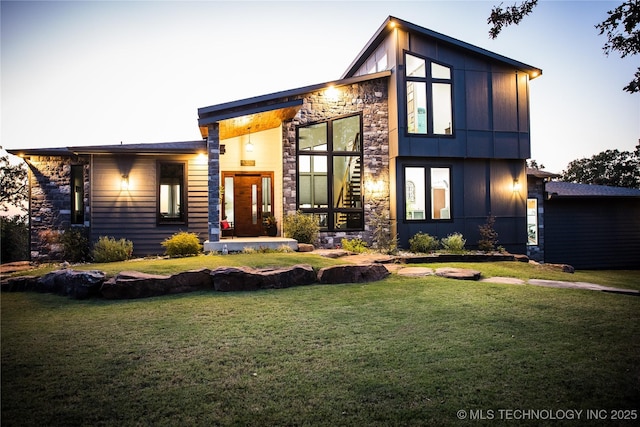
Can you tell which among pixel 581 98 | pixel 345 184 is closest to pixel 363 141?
pixel 345 184

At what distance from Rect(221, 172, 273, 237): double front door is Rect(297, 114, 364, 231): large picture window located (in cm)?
170

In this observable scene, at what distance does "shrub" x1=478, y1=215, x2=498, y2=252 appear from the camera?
11891 millimetres

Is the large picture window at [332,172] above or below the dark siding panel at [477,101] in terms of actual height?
below

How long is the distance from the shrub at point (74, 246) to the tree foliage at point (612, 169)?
29942 millimetres

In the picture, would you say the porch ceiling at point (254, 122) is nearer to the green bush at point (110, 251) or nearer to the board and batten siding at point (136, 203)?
the board and batten siding at point (136, 203)

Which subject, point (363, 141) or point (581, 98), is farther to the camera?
point (581, 98)

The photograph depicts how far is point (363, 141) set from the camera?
12.3 m

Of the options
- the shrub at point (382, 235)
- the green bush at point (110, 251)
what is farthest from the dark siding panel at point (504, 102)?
the green bush at point (110, 251)

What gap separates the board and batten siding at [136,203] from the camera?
1126 centimetres

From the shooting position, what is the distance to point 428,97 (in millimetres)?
12219

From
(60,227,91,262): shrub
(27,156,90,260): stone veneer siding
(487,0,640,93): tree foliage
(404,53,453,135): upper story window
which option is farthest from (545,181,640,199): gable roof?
(27,156,90,260): stone veneer siding

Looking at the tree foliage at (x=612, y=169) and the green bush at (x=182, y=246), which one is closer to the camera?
the green bush at (x=182, y=246)

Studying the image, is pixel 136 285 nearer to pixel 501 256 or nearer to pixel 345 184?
pixel 345 184

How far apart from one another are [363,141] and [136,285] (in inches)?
323
